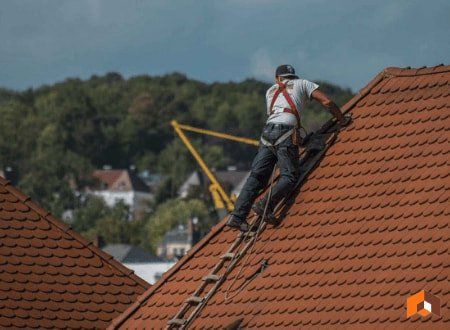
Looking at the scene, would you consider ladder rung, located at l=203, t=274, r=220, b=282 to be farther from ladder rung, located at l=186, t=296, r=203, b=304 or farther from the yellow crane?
the yellow crane

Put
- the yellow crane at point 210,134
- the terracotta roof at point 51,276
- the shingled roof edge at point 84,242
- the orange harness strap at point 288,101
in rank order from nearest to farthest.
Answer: the orange harness strap at point 288,101 < the terracotta roof at point 51,276 < the shingled roof edge at point 84,242 < the yellow crane at point 210,134

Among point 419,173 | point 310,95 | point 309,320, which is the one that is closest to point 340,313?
point 309,320

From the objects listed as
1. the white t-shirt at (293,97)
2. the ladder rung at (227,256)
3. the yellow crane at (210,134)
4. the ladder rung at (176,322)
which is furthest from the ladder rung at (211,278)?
the yellow crane at (210,134)

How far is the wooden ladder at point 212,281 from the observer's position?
70.9 ft

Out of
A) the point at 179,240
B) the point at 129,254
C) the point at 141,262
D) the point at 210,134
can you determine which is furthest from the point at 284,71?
the point at 179,240

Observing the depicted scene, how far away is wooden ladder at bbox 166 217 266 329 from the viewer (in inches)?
851

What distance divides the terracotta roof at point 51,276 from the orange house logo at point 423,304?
17.3 feet

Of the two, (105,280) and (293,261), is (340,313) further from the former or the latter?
(105,280)

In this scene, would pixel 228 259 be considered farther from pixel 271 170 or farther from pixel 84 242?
pixel 84 242

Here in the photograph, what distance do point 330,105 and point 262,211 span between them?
158 centimetres

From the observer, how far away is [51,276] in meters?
23.6

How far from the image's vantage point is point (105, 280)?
941 inches

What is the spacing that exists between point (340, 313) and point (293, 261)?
1.51 meters

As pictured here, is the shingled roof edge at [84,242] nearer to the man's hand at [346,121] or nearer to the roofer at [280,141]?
the roofer at [280,141]
